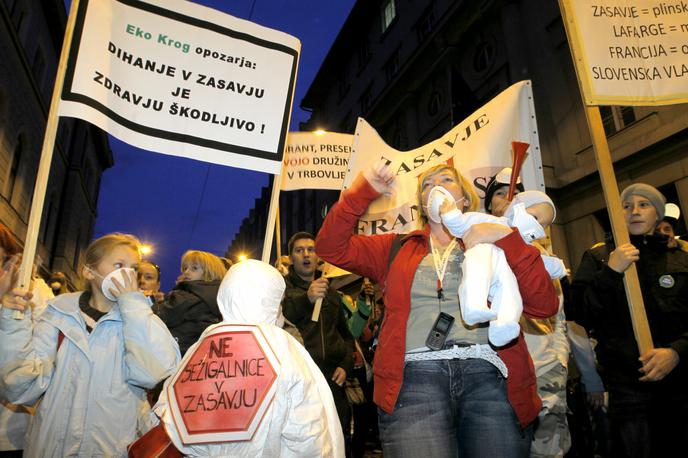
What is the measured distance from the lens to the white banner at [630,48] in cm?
362

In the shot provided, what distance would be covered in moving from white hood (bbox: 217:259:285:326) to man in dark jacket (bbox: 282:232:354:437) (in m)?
1.77

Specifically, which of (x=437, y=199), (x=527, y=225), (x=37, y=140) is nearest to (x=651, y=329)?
(x=527, y=225)

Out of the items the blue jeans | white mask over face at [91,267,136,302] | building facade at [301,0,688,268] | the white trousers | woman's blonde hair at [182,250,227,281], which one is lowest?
the blue jeans

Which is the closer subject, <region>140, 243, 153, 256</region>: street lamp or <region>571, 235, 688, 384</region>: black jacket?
<region>571, 235, 688, 384</region>: black jacket

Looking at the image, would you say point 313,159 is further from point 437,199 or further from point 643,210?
point 437,199

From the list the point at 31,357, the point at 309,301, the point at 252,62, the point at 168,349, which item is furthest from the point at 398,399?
the point at 252,62

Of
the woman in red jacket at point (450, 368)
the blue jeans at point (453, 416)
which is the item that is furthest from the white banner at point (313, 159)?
the blue jeans at point (453, 416)

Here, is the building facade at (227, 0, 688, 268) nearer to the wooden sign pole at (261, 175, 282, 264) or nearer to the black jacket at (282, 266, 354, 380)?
the black jacket at (282, 266, 354, 380)

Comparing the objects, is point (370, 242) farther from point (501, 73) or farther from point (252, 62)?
point (501, 73)

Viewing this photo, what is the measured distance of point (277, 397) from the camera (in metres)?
2.01

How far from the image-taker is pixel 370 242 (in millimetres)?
2592

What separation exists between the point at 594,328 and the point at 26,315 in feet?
10.7

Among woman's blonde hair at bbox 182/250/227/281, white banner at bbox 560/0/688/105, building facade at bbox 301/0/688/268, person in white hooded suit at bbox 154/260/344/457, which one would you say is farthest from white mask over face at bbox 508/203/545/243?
building facade at bbox 301/0/688/268

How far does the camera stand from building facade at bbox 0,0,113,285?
17.8 meters
